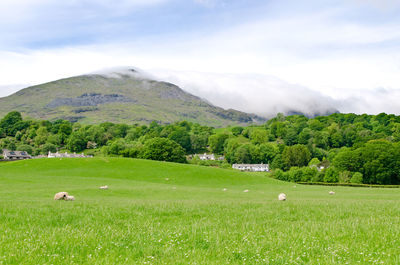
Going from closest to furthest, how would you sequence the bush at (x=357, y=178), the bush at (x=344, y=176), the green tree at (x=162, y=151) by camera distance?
1. the bush at (x=357, y=178)
2. the bush at (x=344, y=176)
3. the green tree at (x=162, y=151)

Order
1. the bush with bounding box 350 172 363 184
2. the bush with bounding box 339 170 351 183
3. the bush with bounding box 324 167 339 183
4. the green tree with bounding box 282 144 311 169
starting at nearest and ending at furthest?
the bush with bounding box 350 172 363 184 → the bush with bounding box 339 170 351 183 → the bush with bounding box 324 167 339 183 → the green tree with bounding box 282 144 311 169

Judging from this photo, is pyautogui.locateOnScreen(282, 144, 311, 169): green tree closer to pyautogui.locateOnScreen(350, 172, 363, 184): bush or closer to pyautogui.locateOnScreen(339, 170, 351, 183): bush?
pyautogui.locateOnScreen(339, 170, 351, 183): bush

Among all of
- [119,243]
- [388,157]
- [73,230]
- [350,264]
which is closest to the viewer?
[350,264]

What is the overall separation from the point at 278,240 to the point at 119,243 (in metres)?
4.68

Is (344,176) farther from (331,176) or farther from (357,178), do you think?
(331,176)

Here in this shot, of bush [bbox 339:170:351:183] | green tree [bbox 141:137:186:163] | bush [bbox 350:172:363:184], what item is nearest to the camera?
bush [bbox 350:172:363:184]

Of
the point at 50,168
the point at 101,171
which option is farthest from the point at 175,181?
the point at 50,168

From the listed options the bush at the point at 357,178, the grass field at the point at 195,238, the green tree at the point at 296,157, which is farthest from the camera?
the green tree at the point at 296,157

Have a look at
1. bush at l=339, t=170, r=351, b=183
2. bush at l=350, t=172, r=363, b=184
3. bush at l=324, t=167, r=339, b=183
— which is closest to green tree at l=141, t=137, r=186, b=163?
A: bush at l=324, t=167, r=339, b=183

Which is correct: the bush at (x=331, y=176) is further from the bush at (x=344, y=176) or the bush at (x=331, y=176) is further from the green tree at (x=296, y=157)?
the green tree at (x=296, y=157)

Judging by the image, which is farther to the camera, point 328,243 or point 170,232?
point 170,232

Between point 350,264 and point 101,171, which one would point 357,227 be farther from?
point 101,171

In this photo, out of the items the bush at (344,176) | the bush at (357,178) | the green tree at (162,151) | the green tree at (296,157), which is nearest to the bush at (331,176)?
the bush at (344,176)

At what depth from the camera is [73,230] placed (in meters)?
11.2
